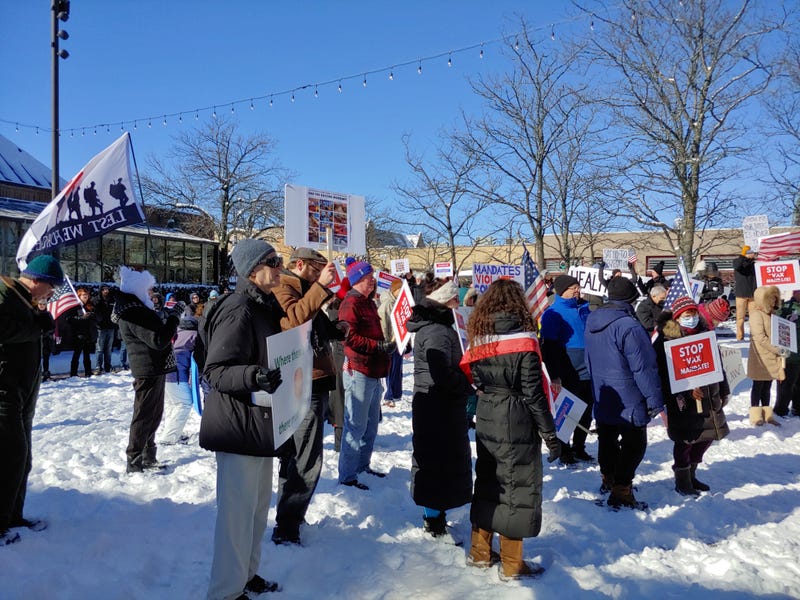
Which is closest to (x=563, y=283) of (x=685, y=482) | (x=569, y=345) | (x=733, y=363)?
(x=569, y=345)

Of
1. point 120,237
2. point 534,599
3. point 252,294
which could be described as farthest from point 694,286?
point 120,237

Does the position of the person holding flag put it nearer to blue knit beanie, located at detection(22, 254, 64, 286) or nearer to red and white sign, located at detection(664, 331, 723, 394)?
blue knit beanie, located at detection(22, 254, 64, 286)

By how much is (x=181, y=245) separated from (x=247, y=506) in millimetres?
26207

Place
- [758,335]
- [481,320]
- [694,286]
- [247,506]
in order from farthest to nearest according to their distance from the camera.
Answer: [694,286] → [758,335] → [481,320] → [247,506]

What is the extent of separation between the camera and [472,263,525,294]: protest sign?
8.69 m

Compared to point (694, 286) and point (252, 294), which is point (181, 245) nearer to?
point (694, 286)

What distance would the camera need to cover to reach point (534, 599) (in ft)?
11.3

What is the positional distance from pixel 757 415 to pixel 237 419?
783 centimetres

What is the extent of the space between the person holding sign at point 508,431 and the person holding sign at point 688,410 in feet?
7.16

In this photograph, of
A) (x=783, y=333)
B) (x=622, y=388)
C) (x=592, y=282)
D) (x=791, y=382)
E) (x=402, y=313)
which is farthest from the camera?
(x=592, y=282)

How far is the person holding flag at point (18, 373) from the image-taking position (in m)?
3.88

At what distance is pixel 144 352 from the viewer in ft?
18.3

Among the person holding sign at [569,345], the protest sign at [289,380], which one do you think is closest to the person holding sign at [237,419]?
the protest sign at [289,380]

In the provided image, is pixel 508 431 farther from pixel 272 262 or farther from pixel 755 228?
pixel 755 228
